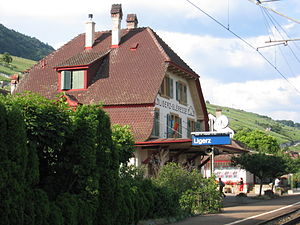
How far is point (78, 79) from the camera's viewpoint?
3159 cm

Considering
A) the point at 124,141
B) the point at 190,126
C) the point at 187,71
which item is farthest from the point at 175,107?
the point at 124,141

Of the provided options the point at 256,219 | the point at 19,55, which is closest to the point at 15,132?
the point at 256,219

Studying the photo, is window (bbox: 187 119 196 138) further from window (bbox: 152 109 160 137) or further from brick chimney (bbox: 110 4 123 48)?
brick chimney (bbox: 110 4 123 48)

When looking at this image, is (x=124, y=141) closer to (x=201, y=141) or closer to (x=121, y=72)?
(x=201, y=141)

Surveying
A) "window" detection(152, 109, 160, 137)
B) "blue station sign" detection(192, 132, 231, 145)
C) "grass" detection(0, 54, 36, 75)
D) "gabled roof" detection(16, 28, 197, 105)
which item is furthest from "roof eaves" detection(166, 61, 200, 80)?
"grass" detection(0, 54, 36, 75)

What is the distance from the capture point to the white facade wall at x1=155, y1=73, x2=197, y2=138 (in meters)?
30.3

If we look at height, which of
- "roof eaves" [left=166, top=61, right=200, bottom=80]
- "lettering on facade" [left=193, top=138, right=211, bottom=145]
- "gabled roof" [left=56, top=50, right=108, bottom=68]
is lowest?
"lettering on facade" [left=193, top=138, right=211, bottom=145]

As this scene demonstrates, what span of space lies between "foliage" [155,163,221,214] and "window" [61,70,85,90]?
1194 cm

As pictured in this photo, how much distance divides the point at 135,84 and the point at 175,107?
3800 mm

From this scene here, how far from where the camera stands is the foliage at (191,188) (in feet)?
68.3

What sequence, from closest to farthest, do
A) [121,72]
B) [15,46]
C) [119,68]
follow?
[121,72]
[119,68]
[15,46]

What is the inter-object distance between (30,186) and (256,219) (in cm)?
1011

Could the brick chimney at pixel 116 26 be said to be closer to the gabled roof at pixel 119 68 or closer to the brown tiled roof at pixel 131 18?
the gabled roof at pixel 119 68

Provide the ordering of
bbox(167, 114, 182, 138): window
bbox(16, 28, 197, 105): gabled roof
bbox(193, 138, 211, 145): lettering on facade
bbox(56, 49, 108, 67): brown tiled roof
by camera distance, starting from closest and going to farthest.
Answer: bbox(193, 138, 211, 145): lettering on facade → bbox(16, 28, 197, 105): gabled roof → bbox(167, 114, 182, 138): window → bbox(56, 49, 108, 67): brown tiled roof
